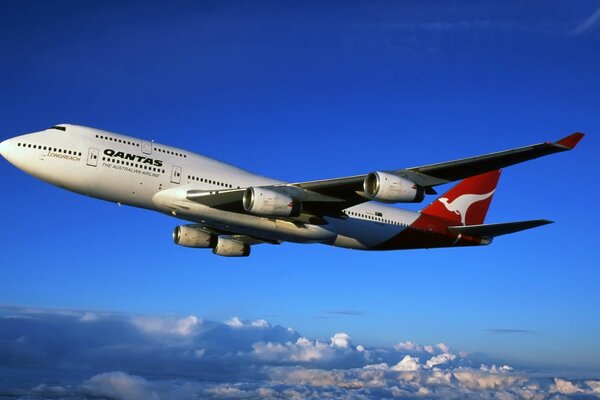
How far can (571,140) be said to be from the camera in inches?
1217

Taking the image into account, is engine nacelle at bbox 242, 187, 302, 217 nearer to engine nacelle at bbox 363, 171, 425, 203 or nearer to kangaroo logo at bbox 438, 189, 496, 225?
engine nacelle at bbox 363, 171, 425, 203

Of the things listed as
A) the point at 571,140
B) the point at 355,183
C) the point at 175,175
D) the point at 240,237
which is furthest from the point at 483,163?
the point at 240,237

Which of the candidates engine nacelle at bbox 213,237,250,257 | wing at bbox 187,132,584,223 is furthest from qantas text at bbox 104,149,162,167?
engine nacelle at bbox 213,237,250,257

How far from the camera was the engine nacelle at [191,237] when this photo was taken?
154 feet

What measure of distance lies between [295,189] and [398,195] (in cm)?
677

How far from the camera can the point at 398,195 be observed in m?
34.5

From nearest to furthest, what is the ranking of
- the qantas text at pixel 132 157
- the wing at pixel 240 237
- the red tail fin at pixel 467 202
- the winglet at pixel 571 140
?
the winglet at pixel 571 140, the qantas text at pixel 132 157, the wing at pixel 240 237, the red tail fin at pixel 467 202

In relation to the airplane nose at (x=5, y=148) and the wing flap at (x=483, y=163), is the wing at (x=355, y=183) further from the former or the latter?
the airplane nose at (x=5, y=148)

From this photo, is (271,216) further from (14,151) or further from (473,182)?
(473,182)

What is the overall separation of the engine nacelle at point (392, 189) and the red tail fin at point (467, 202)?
1716 centimetres

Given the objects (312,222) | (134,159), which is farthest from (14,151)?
(312,222)

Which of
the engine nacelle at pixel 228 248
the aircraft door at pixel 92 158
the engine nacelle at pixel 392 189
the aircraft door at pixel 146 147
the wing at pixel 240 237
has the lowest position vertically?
the engine nacelle at pixel 228 248

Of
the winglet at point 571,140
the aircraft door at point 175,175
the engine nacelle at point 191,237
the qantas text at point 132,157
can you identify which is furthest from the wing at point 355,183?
the engine nacelle at point 191,237

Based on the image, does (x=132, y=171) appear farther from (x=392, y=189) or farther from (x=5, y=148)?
(x=392, y=189)
